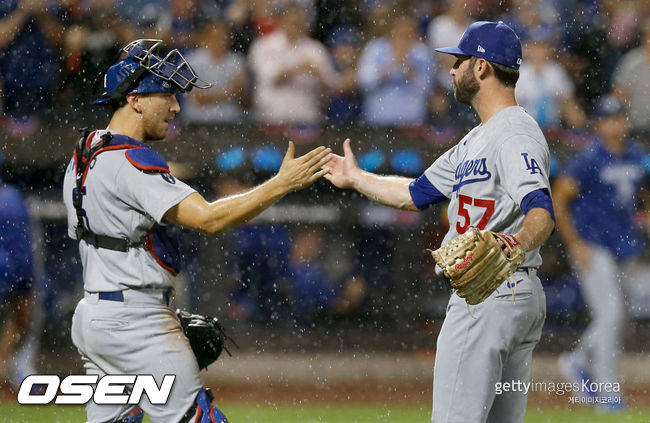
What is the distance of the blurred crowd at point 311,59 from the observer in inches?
377

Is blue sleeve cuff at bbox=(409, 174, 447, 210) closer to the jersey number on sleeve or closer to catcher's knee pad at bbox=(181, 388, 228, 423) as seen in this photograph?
the jersey number on sleeve

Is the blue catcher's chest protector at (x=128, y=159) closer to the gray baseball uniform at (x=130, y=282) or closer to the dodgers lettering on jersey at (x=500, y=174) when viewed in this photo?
the gray baseball uniform at (x=130, y=282)

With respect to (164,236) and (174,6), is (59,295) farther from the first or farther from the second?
(164,236)

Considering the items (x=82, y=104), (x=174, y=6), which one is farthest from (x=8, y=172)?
(x=174, y=6)

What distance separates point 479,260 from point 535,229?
0.75ft

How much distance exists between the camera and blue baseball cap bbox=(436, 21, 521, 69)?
4.54 m

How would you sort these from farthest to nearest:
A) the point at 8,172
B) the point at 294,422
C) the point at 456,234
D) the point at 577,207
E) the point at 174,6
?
the point at 174,6 → the point at 8,172 → the point at 577,207 → the point at 294,422 → the point at 456,234

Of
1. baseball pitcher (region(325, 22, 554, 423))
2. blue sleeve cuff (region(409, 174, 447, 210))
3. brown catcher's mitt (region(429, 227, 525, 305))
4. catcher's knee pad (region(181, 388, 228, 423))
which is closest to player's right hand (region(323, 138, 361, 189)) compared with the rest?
blue sleeve cuff (region(409, 174, 447, 210))

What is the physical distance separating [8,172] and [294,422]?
3467 millimetres

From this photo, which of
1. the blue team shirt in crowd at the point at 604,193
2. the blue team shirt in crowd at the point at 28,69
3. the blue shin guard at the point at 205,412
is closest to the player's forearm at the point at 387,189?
the blue shin guard at the point at 205,412

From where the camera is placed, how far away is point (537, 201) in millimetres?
4000

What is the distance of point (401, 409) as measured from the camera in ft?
26.3

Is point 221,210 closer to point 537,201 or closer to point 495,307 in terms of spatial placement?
point 495,307

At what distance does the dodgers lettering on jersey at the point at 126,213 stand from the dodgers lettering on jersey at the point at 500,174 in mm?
1125
